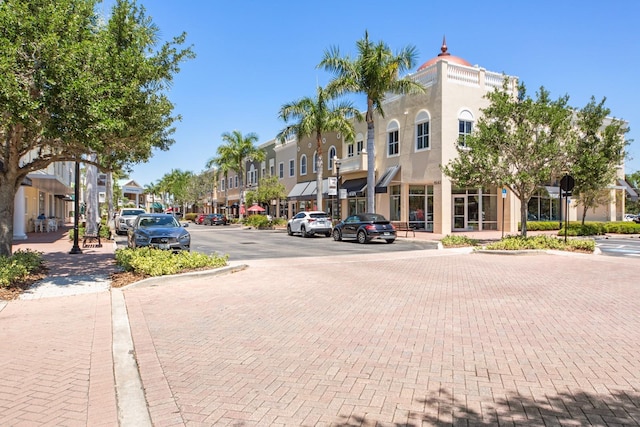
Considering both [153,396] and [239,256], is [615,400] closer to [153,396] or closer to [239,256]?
[153,396]

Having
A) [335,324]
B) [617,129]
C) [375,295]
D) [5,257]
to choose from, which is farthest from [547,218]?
[5,257]

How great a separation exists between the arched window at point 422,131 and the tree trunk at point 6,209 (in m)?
22.0

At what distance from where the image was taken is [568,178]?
17562 mm

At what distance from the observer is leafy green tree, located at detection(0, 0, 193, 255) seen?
7.82 m

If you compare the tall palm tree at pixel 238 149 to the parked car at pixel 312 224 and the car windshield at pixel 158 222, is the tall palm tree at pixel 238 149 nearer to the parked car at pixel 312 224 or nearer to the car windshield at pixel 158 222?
the parked car at pixel 312 224

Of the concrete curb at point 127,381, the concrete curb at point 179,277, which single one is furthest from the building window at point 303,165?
the concrete curb at point 127,381

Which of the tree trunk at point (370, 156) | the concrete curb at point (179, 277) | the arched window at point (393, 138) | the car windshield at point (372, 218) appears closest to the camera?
the concrete curb at point (179, 277)

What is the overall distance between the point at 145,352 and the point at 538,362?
177 inches

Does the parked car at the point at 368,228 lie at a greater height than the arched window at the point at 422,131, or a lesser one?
lesser

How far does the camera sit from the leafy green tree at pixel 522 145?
58.9ft

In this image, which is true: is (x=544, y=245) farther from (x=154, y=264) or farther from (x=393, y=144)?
(x=393, y=144)

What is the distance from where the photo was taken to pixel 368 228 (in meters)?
21.4

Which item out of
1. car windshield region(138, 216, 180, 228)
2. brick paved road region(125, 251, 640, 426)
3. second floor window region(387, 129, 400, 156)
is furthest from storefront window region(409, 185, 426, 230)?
brick paved road region(125, 251, 640, 426)

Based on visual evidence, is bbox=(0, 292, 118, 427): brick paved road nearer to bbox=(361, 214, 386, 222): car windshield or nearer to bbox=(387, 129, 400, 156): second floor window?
bbox=(361, 214, 386, 222): car windshield
